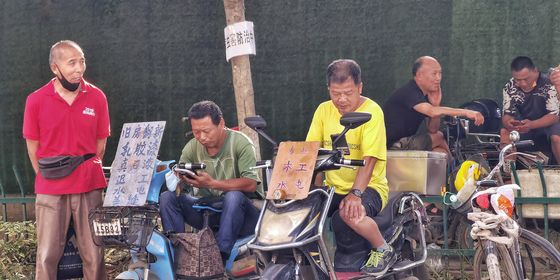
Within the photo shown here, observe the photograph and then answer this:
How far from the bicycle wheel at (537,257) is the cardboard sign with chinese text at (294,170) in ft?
4.61

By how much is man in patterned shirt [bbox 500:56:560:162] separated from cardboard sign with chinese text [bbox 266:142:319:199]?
3.18m

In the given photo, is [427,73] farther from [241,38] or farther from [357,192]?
[357,192]

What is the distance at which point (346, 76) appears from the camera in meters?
5.25

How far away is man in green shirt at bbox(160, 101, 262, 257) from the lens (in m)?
5.61

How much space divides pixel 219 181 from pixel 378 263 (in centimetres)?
127

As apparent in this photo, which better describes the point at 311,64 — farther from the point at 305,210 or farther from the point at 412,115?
the point at 305,210

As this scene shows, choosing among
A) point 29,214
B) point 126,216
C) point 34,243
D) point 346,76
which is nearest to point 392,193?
point 346,76

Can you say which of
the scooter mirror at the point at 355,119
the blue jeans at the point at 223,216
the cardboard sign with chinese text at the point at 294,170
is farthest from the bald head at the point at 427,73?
the scooter mirror at the point at 355,119

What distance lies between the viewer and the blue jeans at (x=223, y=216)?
220 inches

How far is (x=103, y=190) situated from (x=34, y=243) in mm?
1470

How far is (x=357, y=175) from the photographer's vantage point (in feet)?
16.9

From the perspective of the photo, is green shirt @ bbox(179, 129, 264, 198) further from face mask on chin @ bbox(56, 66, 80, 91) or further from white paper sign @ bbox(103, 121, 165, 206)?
face mask on chin @ bbox(56, 66, 80, 91)

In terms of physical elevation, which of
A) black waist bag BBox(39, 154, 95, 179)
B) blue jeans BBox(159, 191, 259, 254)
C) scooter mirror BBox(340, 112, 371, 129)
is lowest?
blue jeans BBox(159, 191, 259, 254)

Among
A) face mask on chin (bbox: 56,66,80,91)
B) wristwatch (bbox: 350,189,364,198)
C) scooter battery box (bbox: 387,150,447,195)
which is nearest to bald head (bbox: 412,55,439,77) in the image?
scooter battery box (bbox: 387,150,447,195)
